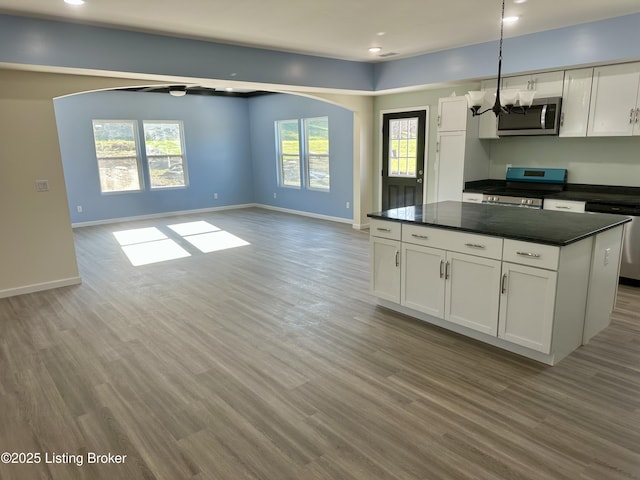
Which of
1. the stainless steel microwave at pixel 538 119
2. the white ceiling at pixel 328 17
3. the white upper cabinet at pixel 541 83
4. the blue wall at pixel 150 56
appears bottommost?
the stainless steel microwave at pixel 538 119

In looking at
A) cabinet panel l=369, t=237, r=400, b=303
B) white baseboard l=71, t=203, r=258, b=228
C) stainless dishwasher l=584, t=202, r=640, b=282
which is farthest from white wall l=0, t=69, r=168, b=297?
stainless dishwasher l=584, t=202, r=640, b=282

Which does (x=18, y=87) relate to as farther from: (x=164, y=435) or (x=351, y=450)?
(x=351, y=450)

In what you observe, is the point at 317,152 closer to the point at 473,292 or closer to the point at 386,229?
the point at 386,229

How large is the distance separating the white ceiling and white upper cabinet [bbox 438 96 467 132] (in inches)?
29.6

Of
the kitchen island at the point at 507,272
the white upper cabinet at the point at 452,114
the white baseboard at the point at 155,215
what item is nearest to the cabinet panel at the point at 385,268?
the kitchen island at the point at 507,272

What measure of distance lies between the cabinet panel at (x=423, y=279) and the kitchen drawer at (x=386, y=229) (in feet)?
0.46

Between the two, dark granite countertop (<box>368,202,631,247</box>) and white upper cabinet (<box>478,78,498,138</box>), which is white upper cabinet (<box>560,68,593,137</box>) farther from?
dark granite countertop (<box>368,202,631,247</box>)

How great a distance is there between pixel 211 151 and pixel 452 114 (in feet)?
19.3

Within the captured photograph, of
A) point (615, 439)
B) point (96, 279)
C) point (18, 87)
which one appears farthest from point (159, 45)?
point (615, 439)

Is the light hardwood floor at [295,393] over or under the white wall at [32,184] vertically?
under

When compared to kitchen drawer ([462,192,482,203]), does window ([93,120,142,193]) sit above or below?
above

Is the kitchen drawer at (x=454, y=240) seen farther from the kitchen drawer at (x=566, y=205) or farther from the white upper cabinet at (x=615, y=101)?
the white upper cabinet at (x=615, y=101)

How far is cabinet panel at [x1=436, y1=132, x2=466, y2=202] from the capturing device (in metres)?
5.63

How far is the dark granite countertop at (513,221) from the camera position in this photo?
284 cm
